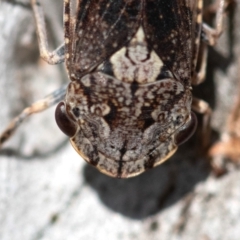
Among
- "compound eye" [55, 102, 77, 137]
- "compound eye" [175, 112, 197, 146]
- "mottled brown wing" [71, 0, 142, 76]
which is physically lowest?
"compound eye" [175, 112, 197, 146]

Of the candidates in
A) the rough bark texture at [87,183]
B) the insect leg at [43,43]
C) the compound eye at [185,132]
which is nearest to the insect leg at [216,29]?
the rough bark texture at [87,183]

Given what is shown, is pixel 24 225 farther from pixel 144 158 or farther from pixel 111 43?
pixel 111 43

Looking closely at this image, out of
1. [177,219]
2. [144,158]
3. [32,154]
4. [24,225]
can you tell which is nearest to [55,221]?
[24,225]

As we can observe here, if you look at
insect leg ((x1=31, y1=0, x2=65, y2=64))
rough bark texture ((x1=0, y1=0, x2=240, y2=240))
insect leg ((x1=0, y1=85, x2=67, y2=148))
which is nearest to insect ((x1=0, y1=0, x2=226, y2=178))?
insect leg ((x1=31, y1=0, x2=65, y2=64))

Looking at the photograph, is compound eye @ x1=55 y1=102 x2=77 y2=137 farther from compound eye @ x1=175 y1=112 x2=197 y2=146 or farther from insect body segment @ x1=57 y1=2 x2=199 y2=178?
compound eye @ x1=175 y1=112 x2=197 y2=146

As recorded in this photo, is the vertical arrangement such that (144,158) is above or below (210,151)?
above

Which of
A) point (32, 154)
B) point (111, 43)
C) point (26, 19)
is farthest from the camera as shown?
point (32, 154)

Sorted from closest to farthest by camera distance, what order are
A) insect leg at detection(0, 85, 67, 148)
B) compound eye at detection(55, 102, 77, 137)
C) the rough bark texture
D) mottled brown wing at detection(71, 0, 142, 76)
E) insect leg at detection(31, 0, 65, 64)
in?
mottled brown wing at detection(71, 0, 142, 76) → compound eye at detection(55, 102, 77, 137) → insect leg at detection(31, 0, 65, 64) → insect leg at detection(0, 85, 67, 148) → the rough bark texture
